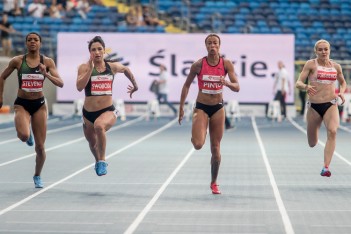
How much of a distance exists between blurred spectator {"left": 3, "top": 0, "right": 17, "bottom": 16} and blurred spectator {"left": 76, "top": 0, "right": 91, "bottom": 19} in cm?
243

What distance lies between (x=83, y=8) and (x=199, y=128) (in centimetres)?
2823

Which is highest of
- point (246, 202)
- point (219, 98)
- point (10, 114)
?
point (219, 98)

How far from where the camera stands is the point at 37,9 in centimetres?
3903

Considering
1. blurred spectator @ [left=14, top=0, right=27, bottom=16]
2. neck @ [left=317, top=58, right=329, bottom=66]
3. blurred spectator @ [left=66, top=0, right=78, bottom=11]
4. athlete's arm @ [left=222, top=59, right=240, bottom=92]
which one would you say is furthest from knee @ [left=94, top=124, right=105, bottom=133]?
blurred spectator @ [left=66, top=0, right=78, bottom=11]

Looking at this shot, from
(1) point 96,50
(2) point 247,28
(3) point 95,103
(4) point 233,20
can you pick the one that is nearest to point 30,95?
(3) point 95,103

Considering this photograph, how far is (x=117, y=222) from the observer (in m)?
9.38

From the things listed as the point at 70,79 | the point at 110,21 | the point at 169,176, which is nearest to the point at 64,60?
the point at 70,79

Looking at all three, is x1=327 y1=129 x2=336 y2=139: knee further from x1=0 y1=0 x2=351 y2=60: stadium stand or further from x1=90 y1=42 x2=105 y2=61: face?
x1=0 y1=0 x2=351 y2=60: stadium stand

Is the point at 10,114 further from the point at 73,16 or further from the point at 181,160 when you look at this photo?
the point at 181,160

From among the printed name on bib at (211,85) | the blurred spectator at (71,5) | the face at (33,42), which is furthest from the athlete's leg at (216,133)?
the blurred spectator at (71,5)

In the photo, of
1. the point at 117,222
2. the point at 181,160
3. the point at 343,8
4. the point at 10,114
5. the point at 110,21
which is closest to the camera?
the point at 117,222

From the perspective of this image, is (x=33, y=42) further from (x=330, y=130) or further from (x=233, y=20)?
(x=233, y=20)

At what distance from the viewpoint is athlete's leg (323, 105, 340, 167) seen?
1319cm

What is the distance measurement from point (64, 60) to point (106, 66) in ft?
76.6
